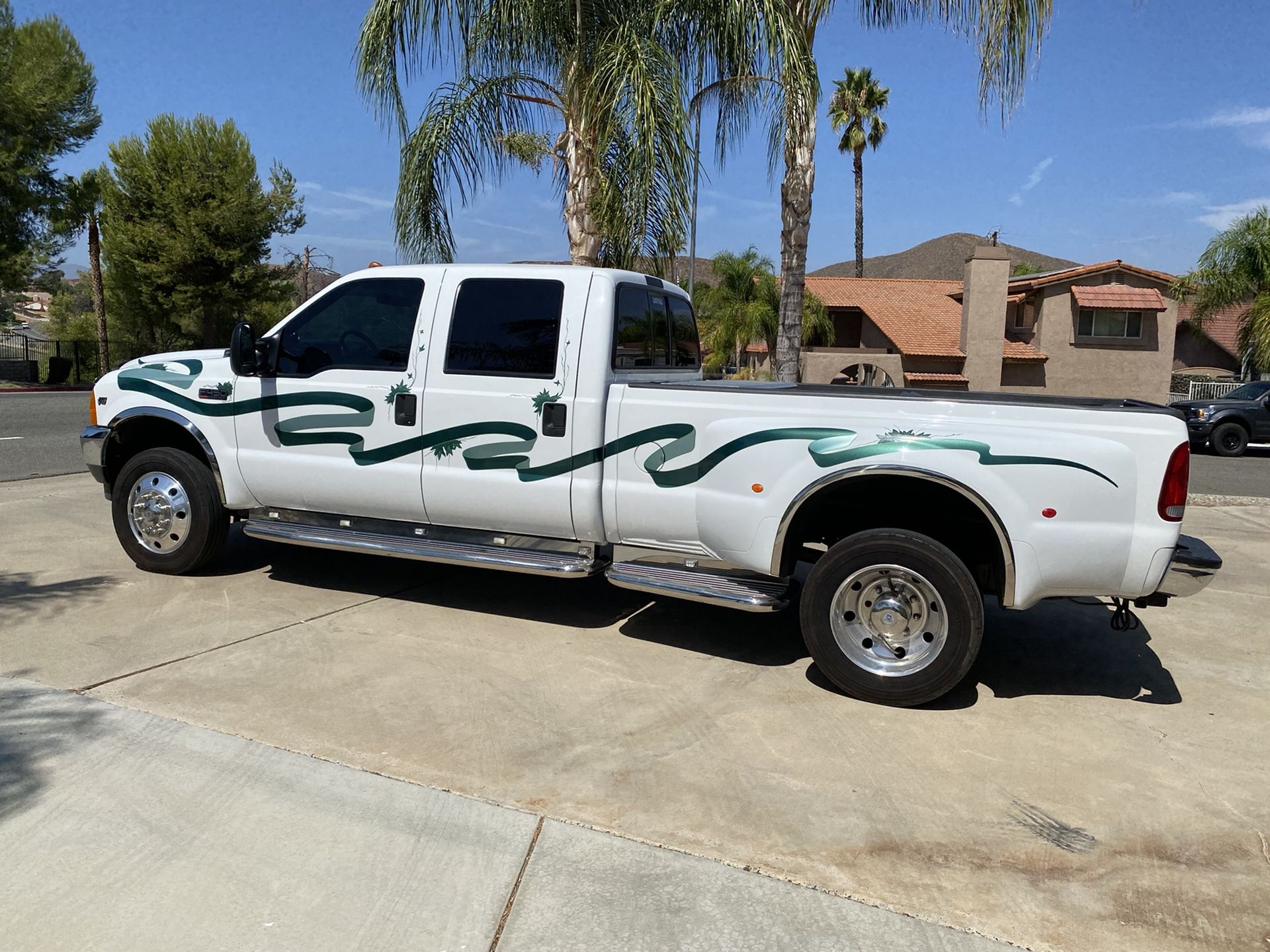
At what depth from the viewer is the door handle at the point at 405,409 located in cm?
573

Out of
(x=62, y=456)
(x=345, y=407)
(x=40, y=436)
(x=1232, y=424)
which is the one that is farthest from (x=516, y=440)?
(x=1232, y=424)

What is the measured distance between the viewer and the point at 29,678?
4.63m

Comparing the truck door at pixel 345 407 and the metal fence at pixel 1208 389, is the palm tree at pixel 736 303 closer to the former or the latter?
the metal fence at pixel 1208 389

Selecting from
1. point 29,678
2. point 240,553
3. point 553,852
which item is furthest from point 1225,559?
point 29,678

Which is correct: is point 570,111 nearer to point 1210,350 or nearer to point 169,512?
point 169,512

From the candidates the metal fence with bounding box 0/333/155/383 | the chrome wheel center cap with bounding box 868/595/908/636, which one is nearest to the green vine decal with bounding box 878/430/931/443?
Answer: the chrome wheel center cap with bounding box 868/595/908/636

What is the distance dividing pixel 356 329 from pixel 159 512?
6.21ft

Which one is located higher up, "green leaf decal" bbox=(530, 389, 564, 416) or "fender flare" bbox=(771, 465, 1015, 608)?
"green leaf decal" bbox=(530, 389, 564, 416)

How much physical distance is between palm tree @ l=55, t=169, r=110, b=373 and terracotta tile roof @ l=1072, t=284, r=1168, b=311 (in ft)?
108

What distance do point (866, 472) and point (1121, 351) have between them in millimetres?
34357

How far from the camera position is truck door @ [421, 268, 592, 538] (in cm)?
542

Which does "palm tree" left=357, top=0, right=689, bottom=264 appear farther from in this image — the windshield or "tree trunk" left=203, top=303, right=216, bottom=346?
"tree trunk" left=203, top=303, right=216, bottom=346

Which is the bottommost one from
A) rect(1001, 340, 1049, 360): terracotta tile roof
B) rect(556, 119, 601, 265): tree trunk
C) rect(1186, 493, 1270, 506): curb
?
rect(1186, 493, 1270, 506): curb

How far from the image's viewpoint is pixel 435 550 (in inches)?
226
